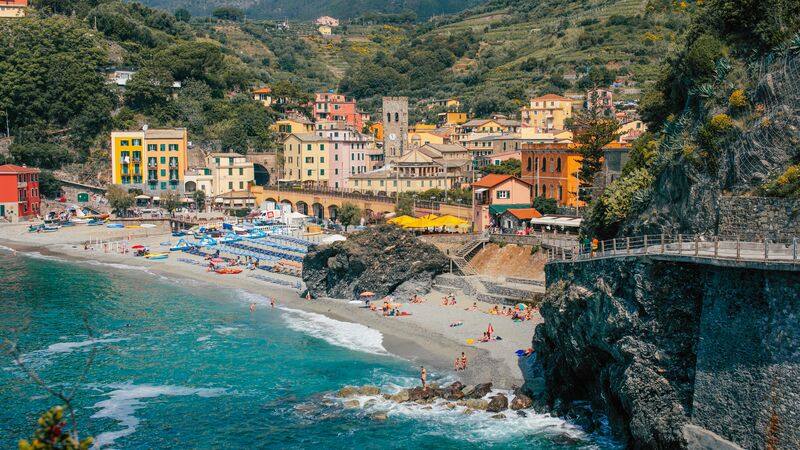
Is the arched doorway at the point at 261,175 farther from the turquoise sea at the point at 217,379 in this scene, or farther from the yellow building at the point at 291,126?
Answer: the turquoise sea at the point at 217,379

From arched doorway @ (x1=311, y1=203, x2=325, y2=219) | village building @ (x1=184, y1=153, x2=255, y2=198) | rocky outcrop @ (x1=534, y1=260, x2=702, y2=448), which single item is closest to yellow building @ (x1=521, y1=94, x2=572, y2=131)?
arched doorway @ (x1=311, y1=203, x2=325, y2=219)

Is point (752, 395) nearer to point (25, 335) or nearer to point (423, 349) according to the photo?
point (423, 349)

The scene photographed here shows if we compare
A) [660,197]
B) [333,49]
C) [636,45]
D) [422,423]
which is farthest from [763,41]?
[333,49]

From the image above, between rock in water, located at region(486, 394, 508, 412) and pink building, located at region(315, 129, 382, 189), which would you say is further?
pink building, located at region(315, 129, 382, 189)

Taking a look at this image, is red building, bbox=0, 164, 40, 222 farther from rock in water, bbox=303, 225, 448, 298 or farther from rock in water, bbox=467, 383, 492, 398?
rock in water, bbox=467, 383, 492, 398

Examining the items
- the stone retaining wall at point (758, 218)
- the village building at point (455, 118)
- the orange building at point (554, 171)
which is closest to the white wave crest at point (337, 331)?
the stone retaining wall at point (758, 218)
